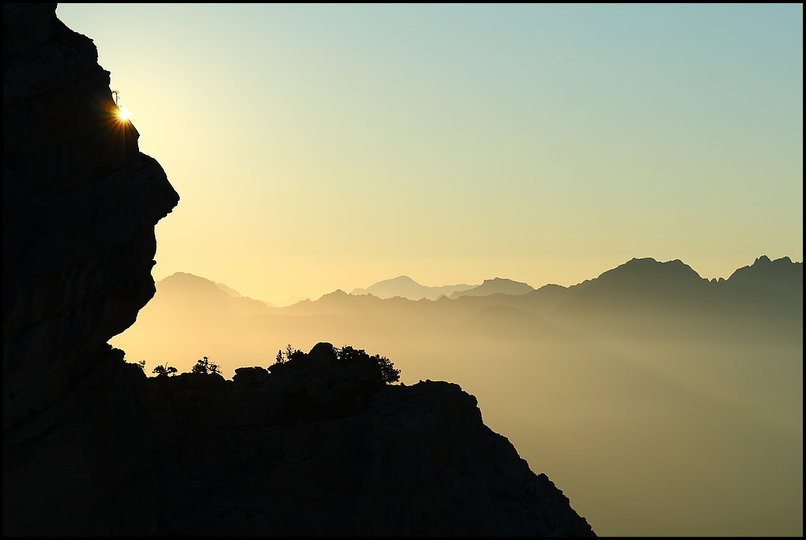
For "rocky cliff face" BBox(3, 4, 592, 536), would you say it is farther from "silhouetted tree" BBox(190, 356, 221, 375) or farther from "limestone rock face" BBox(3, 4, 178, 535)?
"silhouetted tree" BBox(190, 356, 221, 375)

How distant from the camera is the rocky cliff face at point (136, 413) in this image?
125ft

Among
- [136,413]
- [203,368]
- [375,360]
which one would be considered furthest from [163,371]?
[375,360]

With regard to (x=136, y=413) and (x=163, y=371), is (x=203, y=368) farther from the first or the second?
(x=136, y=413)

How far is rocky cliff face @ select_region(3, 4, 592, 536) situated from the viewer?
38.1m

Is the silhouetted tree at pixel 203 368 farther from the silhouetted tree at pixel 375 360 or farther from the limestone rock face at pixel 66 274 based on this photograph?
the limestone rock face at pixel 66 274

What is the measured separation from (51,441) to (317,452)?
17.3m

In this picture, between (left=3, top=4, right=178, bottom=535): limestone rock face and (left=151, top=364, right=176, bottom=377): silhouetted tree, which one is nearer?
(left=3, top=4, right=178, bottom=535): limestone rock face

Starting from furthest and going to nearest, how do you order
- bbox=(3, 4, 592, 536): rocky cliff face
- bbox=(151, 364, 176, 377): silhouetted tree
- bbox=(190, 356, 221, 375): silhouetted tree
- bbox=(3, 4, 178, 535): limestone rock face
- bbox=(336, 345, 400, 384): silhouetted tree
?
bbox=(336, 345, 400, 384): silhouetted tree
bbox=(190, 356, 221, 375): silhouetted tree
bbox=(151, 364, 176, 377): silhouetted tree
bbox=(3, 4, 592, 536): rocky cliff face
bbox=(3, 4, 178, 535): limestone rock face

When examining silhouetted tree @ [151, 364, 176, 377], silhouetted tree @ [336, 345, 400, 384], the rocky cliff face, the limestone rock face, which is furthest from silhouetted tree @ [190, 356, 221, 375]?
the limestone rock face

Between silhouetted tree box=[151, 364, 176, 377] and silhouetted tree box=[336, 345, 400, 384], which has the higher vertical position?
silhouetted tree box=[336, 345, 400, 384]

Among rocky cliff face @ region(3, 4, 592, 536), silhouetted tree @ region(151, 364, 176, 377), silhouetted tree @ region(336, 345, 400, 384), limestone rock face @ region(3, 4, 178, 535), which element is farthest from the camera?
silhouetted tree @ region(336, 345, 400, 384)

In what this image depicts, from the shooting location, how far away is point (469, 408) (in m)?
54.2

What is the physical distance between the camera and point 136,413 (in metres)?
46.3

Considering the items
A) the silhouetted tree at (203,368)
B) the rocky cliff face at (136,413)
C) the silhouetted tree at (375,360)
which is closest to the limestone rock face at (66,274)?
the rocky cliff face at (136,413)
